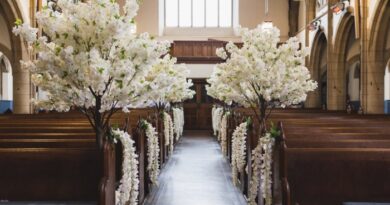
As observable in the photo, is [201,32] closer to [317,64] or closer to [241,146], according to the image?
[317,64]

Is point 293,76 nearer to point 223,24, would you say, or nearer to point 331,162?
point 331,162

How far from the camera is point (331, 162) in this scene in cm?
432

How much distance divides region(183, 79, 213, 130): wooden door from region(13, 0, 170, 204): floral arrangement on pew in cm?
1642

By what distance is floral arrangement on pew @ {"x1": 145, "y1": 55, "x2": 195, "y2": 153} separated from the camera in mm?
4824

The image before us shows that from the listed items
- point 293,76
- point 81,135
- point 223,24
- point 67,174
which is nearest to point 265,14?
point 223,24

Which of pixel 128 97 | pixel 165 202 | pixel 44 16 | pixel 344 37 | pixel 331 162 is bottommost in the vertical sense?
pixel 165 202

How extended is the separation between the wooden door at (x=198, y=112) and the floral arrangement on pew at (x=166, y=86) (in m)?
6.30

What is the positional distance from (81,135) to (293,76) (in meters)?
2.83

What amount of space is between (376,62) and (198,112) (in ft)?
31.3

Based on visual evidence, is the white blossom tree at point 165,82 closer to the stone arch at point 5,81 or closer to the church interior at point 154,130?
the church interior at point 154,130

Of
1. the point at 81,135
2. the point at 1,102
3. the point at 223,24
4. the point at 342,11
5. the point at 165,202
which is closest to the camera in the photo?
the point at 81,135

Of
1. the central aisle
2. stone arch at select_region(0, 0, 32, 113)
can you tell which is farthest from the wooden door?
stone arch at select_region(0, 0, 32, 113)

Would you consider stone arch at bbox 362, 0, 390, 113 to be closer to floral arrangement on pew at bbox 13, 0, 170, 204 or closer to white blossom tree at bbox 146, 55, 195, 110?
white blossom tree at bbox 146, 55, 195, 110

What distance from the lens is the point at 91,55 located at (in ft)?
13.8
